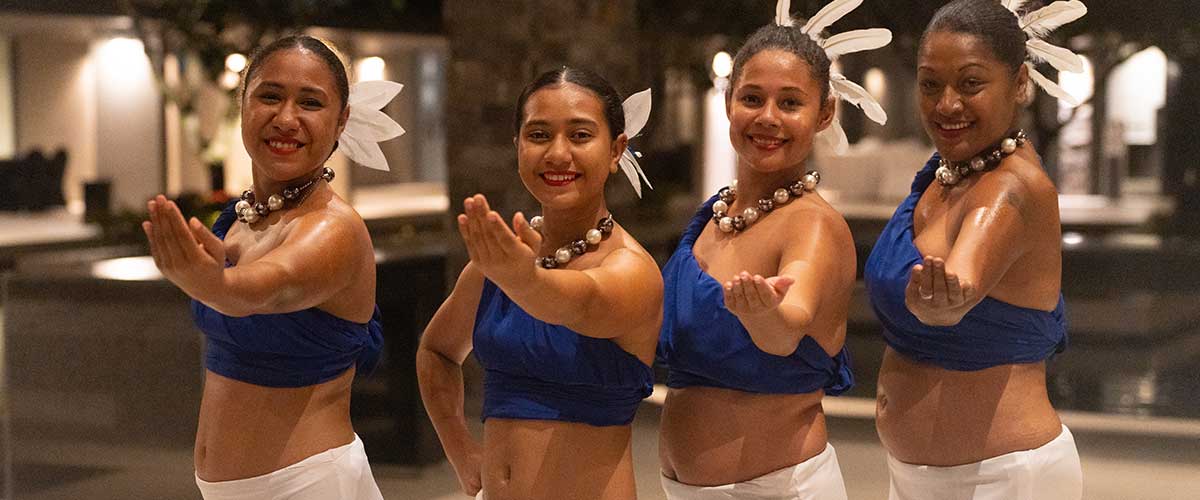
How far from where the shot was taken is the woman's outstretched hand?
213 cm

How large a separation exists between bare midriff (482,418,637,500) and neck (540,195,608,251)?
0.31m

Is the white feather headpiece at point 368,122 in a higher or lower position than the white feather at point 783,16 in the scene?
lower

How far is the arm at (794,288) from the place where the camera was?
204 cm

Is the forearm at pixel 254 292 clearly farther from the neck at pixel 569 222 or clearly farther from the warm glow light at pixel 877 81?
the warm glow light at pixel 877 81

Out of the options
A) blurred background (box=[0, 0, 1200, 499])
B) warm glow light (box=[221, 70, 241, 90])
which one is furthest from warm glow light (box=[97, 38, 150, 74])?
blurred background (box=[0, 0, 1200, 499])

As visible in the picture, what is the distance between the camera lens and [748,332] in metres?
2.33

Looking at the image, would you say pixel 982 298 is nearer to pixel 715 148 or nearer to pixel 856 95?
pixel 856 95

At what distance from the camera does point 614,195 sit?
6.62 metres

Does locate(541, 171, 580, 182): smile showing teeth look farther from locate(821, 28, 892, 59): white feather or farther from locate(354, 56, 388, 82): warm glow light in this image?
locate(354, 56, 388, 82): warm glow light

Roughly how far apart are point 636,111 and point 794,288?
0.48 m

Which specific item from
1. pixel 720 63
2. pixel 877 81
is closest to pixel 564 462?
pixel 877 81

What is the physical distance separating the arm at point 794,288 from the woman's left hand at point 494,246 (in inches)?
12.7

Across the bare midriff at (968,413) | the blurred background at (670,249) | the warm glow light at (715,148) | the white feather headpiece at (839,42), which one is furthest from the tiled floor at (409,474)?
the white feather headpiece at (839,42)

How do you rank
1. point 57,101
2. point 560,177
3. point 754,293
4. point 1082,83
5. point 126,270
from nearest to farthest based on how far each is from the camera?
point 754,293 → point 560,177 → point 126,270 → point 1082,83 → point 57,101
